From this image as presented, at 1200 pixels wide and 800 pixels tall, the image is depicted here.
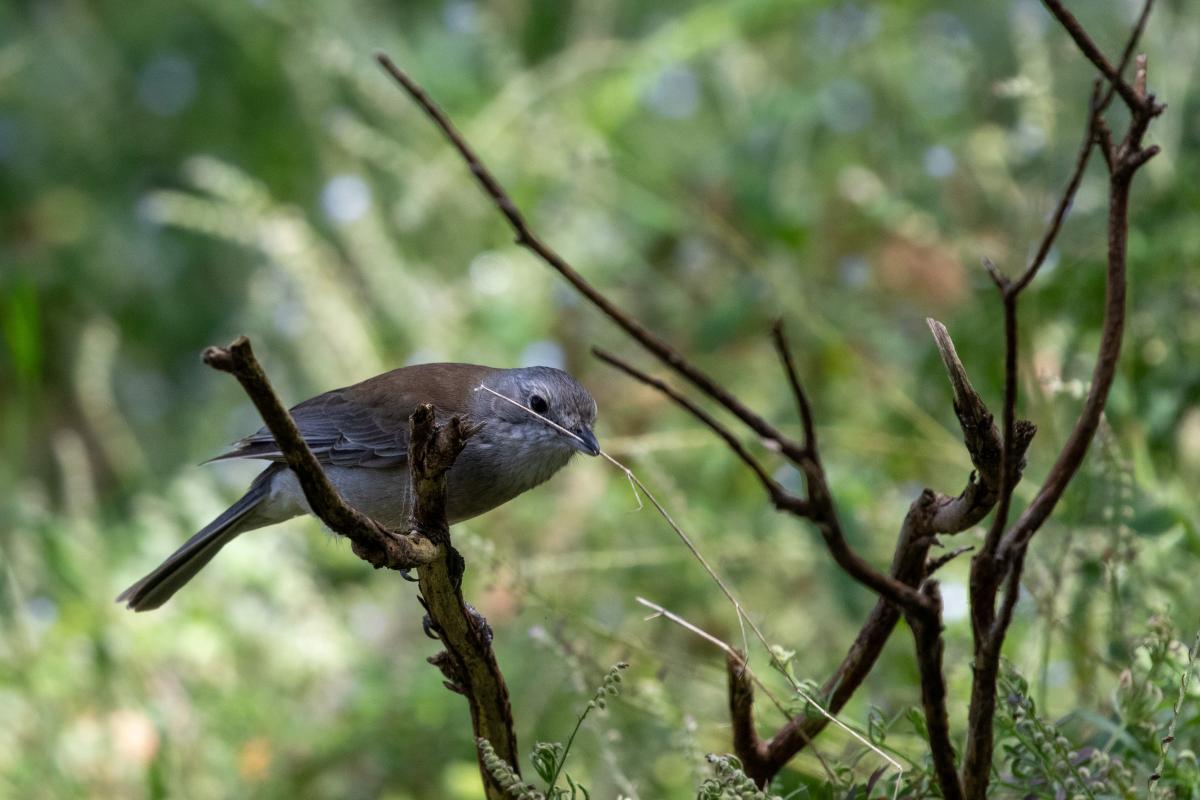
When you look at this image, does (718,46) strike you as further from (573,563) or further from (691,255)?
(573,563)

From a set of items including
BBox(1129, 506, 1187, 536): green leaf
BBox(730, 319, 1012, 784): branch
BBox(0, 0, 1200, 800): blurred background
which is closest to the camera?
BBox(730, 319, 1012, 784): branch

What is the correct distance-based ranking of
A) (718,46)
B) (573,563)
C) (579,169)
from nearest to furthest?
(573,563), (579,169), (718,46)

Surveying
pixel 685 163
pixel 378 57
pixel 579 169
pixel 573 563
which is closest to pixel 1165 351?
pixel 573 563

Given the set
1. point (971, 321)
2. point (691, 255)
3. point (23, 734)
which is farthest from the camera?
point (691, 255)

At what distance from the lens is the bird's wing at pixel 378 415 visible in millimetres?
3256

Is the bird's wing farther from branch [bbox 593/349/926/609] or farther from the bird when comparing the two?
branch [bbox 593/349/926/609]

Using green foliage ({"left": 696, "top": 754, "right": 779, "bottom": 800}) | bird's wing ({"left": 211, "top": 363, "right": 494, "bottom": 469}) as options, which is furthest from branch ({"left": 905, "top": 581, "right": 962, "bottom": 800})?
bird's wing ({"left": 211, "top": 363, "right": 494, "bottom": 469})

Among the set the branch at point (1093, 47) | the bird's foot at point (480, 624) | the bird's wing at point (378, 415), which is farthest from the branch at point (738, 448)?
the bird's wing at point (378, 415)

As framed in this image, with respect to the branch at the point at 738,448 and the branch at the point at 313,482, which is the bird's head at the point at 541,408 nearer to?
the branch at the point at 313,482

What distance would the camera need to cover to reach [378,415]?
11.1ft

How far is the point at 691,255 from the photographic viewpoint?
5.85 meters

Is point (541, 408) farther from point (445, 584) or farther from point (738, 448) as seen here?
point (738, 448)

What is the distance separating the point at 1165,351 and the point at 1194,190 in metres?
0.39

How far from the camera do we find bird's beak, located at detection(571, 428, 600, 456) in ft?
9.10
